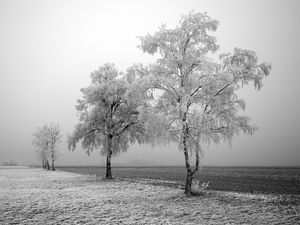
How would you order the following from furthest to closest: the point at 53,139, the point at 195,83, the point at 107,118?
Result: the point at 53,139, the point at 107,118, the point at 195,83

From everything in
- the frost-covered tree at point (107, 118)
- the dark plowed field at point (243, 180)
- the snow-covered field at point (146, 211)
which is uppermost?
the frost-covered tree at point (107, 118)

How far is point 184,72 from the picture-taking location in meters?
19.2

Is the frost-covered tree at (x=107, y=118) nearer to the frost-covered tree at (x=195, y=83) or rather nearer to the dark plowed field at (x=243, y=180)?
the dark plowed field at (x=243, y=180)

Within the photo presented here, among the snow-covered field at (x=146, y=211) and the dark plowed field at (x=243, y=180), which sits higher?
the snow-covered field at (x=146, y=211)

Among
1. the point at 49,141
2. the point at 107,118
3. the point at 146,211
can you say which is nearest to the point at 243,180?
the point at 107,118

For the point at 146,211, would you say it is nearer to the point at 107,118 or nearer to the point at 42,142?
the point at 107,118

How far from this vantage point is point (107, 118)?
34.1 m

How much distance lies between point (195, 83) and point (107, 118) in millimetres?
18237

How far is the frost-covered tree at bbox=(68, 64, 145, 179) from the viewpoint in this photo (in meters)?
33.7

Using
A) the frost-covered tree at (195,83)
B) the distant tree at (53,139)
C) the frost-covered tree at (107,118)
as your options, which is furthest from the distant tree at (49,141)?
the frost-covered tree at (195,83)

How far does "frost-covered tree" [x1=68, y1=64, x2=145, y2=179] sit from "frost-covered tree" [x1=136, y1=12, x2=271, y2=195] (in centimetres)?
1412

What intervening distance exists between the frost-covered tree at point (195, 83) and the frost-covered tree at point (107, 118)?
14.1 meters

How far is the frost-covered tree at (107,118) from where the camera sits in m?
33.7

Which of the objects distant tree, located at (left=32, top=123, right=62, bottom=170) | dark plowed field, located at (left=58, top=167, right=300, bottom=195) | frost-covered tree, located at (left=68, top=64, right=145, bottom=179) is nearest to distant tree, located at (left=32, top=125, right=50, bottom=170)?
distant tree, located at (left=32, top=123, right=62, bottom=170)
